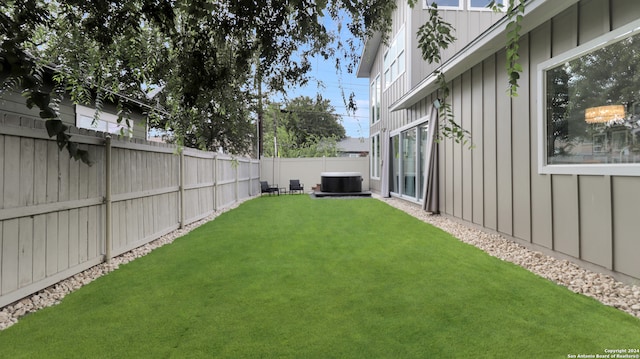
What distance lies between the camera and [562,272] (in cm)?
340

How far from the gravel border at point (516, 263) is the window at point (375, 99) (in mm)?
8960

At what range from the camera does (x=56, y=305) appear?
2758 mm

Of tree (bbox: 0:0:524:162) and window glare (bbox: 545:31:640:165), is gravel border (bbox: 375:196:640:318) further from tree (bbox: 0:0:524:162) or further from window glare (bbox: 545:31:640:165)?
tree (bbox: 0:0:524:162)

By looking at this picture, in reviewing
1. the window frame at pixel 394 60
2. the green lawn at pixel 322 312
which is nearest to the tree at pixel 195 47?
the green lawn at pixel 322 312

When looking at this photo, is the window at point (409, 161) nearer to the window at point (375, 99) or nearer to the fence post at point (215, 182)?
the window at point (375, 99)

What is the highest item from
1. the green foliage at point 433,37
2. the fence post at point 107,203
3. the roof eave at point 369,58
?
the roof eave at point 369,58

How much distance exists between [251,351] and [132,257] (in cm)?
293

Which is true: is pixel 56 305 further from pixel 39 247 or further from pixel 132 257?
pixel 132 257

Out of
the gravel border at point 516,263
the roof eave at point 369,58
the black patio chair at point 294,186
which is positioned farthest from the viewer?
the black patio chair at point 294,186

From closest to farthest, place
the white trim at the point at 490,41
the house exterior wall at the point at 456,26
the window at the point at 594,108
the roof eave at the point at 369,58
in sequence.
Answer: the window at the point at 594,108 → the white trim at the point at 490,41 → the house exterior wall at the point at 456,26 → the roof eave at the point at 369,58

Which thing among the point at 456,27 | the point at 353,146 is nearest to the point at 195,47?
the point at 456,27

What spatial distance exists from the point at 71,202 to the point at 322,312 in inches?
107

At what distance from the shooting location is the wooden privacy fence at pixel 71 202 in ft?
8.90

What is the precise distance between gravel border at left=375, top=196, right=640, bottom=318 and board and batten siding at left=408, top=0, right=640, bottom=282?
4.2 inches
